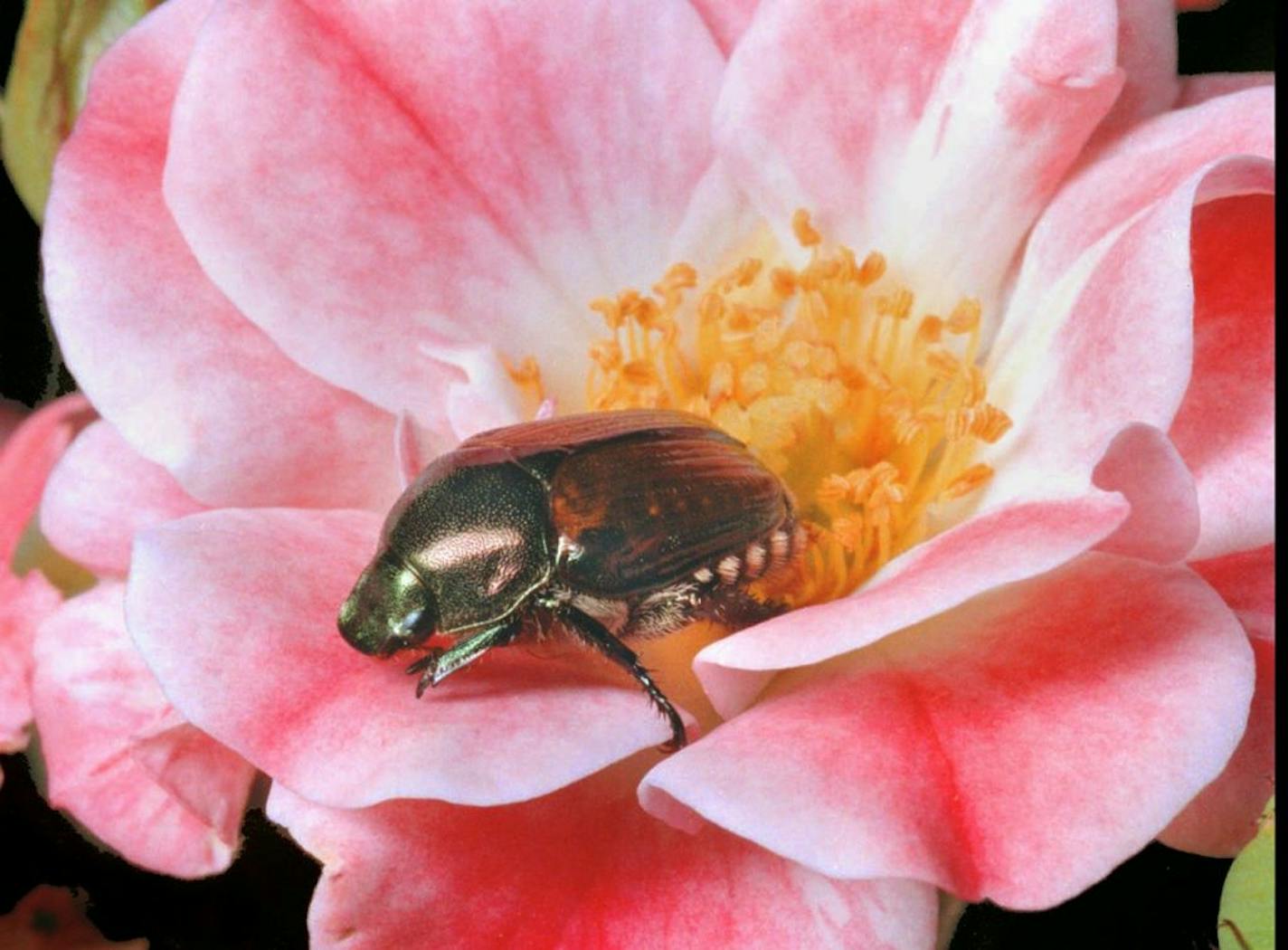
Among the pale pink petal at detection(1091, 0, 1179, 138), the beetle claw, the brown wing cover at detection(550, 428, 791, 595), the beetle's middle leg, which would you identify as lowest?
the beetle claw

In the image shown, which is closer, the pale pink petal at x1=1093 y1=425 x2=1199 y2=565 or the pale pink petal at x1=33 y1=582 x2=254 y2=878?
the pale pink petal at x1=1093 y1=425 x2=1199 y2=565

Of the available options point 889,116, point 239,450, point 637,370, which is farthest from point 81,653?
point 889,116

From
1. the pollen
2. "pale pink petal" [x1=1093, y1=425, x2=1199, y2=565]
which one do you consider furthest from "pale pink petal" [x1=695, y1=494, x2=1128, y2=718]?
the pollen

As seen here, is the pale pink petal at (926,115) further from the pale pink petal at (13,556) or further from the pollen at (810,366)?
the pale pink petal at (13,556)

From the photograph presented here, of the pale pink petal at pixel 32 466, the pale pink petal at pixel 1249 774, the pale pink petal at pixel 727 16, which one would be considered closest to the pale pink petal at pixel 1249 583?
the pale pink petal at pixel 1249 774

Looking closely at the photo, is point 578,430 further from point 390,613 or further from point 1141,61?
point 1141,61

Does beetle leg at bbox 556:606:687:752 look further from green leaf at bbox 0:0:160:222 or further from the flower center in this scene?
green leaf at bbox 0:0:160:222
